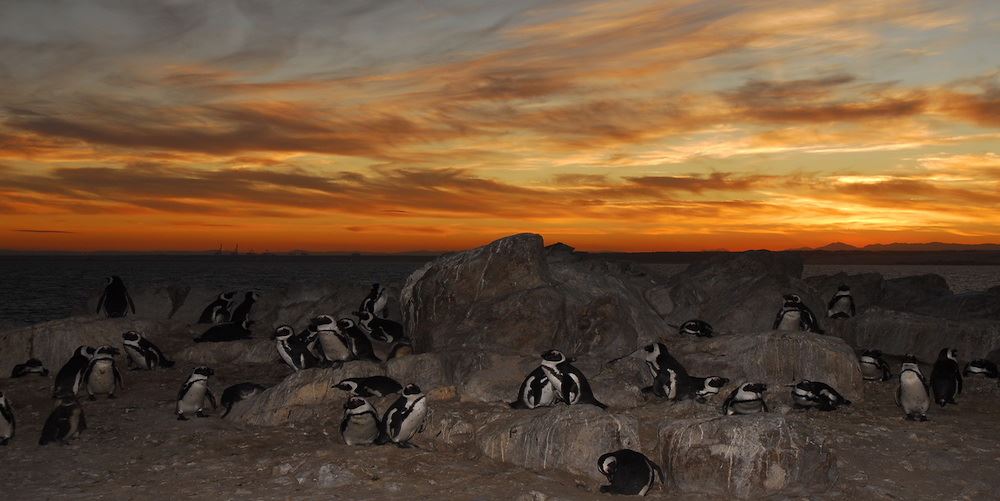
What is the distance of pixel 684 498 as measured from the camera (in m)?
9.01

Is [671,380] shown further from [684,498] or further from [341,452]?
[341,452]

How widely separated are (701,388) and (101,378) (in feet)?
37.6

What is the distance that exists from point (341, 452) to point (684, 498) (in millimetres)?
4821

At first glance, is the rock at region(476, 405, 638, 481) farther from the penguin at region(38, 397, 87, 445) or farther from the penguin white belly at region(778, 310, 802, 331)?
the penguin white belly at region(778, 310, 802, 331)

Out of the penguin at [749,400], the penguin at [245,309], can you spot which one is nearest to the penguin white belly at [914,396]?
the penguin at [749,400]

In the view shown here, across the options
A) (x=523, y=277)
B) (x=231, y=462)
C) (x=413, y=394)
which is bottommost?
(x=231, y=462)

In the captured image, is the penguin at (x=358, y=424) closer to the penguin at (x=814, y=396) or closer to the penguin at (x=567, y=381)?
the penguin at (x=567, y=381)

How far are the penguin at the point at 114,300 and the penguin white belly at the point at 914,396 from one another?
70.2 ft

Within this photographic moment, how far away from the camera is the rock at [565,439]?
9.88 metres

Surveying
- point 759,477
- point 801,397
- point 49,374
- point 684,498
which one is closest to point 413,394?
point 684,498

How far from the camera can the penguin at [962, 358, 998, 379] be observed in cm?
1627

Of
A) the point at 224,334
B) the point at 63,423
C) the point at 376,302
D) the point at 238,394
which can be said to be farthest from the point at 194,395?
the point at 376,302

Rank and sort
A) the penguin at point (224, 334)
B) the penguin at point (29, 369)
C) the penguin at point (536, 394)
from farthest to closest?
the penguin at point (224, 334), the penguin at point (29, 369), the penguin at point (536, 394)

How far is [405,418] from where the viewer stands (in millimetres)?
11250
